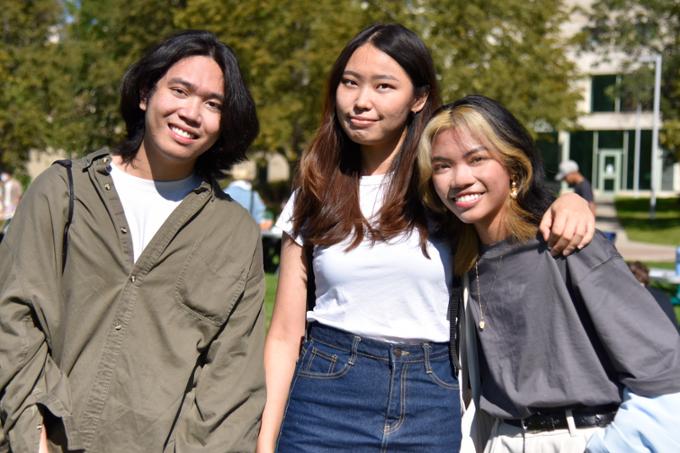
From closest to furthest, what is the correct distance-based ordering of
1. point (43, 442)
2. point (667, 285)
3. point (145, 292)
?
point (43, 442)
point (145, 292)
point (667, 285)

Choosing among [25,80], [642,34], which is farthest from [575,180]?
[642,34]

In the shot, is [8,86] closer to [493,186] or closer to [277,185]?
[277,185]

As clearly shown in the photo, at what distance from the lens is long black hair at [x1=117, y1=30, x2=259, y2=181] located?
112 inches

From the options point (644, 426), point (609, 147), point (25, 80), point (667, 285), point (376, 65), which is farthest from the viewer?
point (609, 147)

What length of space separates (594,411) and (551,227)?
1.83 feet

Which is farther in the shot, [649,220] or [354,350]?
[649,220]

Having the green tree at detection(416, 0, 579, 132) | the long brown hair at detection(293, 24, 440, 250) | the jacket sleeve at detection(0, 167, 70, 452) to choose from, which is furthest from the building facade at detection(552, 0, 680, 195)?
the jacket sleeve at detection(0, 167, 70, 452)

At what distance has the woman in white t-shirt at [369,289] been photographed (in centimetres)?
283

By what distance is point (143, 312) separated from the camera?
259cm

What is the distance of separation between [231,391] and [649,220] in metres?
33.8

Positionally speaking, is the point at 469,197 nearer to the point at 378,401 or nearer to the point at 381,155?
the point at 381,155

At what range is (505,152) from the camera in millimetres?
2650

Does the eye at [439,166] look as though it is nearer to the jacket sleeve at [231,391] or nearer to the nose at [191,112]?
the jacket sleeve at [231,391]

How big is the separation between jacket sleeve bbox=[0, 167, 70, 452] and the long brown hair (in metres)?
0.89
